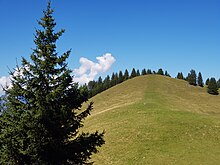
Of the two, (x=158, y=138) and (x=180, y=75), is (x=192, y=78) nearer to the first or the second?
(x=180, y=75)

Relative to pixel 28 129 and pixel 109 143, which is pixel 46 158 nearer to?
pixel 28 129

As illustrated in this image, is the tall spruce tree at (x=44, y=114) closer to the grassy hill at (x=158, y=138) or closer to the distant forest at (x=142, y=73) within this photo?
the grassy hill at (x=158, y=138)

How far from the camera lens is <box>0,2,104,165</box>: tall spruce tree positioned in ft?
41.0

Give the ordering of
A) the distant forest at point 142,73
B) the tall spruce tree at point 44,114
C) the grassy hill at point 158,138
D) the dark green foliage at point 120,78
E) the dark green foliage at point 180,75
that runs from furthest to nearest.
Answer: the dark green foliage at point 180,75, the dark green foliage at point 120,78, the distant forest at point 142,73, the grassy hill at point 158,138, the tall spruce tree at point 44,114

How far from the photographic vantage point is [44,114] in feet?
41.7

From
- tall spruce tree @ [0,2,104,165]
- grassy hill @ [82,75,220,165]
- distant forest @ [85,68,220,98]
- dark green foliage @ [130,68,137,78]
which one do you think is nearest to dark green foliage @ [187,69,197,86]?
distant forest @ [85,68,220,98]

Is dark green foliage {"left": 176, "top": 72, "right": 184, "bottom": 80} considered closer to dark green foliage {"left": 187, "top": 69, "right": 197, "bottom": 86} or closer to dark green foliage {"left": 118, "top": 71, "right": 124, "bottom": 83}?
dark green foliage {"left": 187, "top": 69, "right": 197, "bottom": 86}

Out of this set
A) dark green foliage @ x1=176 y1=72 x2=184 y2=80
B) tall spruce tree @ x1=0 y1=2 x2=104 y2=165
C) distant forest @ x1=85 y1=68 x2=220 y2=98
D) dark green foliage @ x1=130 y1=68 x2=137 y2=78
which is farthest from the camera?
dark green foliage @ x1=176 y1=72 x2=184 y2=80

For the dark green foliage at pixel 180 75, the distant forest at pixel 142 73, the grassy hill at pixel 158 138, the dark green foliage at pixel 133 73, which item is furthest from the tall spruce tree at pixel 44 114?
the dark green foliage at pixel 180 75

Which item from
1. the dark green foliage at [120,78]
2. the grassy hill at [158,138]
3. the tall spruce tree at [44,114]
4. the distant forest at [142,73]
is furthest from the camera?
the dark green foliage at [120,78]

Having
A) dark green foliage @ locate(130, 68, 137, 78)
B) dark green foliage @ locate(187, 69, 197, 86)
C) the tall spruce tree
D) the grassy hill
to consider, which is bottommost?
the grassy hill

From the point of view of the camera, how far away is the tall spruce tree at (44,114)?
12.5m

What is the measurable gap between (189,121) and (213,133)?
20.1 feet

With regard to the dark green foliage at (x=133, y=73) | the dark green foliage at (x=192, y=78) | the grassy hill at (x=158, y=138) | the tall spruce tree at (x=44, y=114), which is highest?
the dark green foliage at (x=133, y=73)
